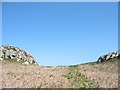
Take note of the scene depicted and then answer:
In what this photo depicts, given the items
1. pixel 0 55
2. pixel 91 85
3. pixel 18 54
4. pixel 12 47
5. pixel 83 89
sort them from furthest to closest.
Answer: pixel 12 47 → pixel 18 54 → pixel 0 55 → pixel 91 85 → pixel 83 89

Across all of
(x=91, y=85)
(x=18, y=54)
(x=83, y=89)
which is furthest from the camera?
(x=18, y=54)

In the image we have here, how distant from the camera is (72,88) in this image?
2020 cm

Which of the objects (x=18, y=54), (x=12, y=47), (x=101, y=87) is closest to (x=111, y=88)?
(x=101, y=87)

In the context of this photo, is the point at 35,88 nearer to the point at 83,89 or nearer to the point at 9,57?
the point at 83,89

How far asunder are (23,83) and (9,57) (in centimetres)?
4639

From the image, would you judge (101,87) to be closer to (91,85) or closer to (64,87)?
(91,85)

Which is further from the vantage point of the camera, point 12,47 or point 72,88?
point 12,47

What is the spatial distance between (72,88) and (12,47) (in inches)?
2413

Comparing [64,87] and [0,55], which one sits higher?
[0,55]

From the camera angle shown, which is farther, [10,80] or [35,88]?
[10,80]

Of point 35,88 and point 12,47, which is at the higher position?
point 12,47

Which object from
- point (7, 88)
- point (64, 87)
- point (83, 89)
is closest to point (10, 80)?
point (7, 88)

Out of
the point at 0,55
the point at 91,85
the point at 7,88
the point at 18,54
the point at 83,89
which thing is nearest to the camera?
A: the point at 7,88

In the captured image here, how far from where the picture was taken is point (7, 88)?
63.2 ft
